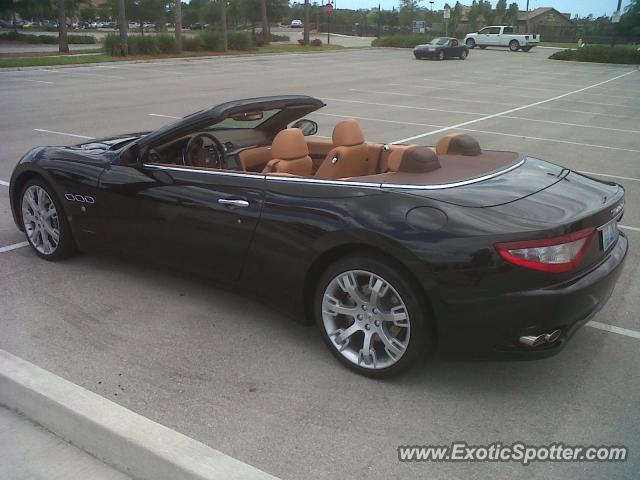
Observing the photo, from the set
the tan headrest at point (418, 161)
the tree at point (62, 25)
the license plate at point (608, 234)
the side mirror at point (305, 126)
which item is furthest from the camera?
the tree at point (62, 25)

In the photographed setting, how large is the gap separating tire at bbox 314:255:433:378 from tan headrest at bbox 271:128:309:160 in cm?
111

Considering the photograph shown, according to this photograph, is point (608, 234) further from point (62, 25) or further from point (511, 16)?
point (511, 16)

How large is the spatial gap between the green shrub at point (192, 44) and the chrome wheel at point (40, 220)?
1439 inches

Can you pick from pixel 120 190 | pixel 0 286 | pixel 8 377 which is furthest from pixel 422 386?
pixel 0 286

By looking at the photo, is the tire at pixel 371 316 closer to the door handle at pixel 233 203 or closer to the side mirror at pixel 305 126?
the door handle at pixel 233 203

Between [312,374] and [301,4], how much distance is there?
130 meters

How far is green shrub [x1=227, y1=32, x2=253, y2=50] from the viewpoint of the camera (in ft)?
140

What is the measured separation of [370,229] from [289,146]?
1287 millimetres

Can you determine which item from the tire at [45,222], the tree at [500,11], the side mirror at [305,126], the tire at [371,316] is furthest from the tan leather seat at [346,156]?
the tree at [500,11]

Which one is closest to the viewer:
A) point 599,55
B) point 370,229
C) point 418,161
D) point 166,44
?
point 370,229

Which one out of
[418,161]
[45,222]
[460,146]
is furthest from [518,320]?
[45,222]

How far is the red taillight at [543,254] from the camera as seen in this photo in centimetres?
290

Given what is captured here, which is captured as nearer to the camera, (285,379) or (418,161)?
(285,379)

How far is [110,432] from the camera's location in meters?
2.73
